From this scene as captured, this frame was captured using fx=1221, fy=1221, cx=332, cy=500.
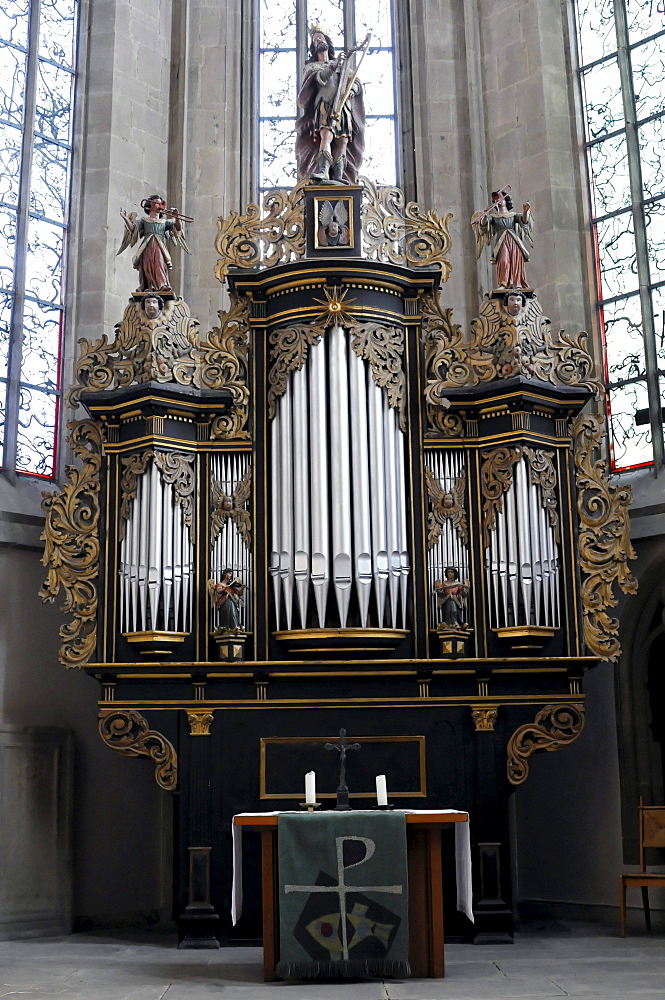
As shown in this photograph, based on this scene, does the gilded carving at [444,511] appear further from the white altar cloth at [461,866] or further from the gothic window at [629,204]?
the white altar cloth at [461,866]

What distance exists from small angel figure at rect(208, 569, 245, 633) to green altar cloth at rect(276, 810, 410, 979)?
2.55m

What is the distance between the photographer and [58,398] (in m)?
13.1

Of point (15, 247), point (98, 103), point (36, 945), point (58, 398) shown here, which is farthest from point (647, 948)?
point (98, 103)

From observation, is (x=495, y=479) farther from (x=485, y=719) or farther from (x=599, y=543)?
(x=485, y=719)

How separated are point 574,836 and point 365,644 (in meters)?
Answer: 3.53

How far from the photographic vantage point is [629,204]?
1320 centimetres

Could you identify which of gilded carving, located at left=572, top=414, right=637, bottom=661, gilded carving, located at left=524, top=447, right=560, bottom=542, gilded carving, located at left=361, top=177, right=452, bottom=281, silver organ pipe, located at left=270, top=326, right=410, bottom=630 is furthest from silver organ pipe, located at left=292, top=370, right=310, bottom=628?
gilded carving, located at left=572, top=414, right=637, bottom=661

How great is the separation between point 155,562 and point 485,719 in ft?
10.4

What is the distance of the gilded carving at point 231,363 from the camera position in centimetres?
1120

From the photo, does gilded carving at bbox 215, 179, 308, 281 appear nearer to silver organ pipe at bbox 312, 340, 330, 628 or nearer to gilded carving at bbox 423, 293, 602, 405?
silver organ pipe at bbox 312, 340, 330, 628

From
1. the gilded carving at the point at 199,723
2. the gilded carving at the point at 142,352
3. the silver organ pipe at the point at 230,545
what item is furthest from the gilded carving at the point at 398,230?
the gilded carving at the point at 199,723

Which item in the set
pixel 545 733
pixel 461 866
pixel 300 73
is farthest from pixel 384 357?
pixel 300 73

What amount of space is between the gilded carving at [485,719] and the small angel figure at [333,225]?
14.6ft

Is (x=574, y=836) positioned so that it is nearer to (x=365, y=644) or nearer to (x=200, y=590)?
(x=365, y=644)
